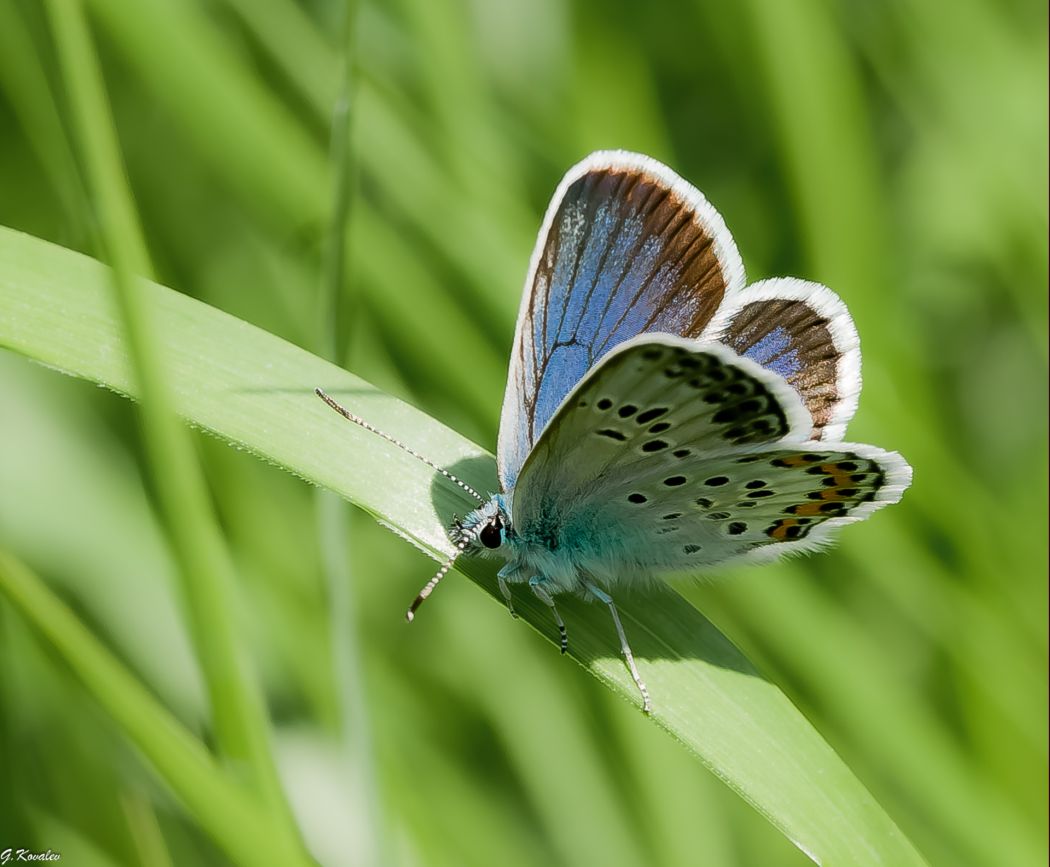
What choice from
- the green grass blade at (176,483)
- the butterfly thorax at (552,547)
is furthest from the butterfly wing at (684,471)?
the green grass blade at (176,483)

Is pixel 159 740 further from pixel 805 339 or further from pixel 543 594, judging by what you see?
pixel 805 339

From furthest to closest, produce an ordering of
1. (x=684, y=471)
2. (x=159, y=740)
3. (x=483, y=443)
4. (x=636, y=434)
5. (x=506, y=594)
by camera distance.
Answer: (x=483, y=443), (x=506, y=594), (x=684, y=471), (x=636, y=434), (x=159, y=740)

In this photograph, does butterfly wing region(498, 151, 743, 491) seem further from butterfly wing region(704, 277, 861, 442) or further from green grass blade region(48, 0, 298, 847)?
green grass blade region(48, 0, 298, 847)

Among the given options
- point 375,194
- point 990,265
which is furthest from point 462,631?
point 990,265
